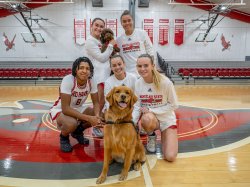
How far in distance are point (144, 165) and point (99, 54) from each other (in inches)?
70.6

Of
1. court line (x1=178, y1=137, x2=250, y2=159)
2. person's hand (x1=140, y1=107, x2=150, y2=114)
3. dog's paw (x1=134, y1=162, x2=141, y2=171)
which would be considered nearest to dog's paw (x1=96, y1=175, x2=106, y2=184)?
dog's paw (x1=134, y1=162, x2=141, y2=171)

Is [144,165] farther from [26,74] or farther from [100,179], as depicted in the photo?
[26,74]

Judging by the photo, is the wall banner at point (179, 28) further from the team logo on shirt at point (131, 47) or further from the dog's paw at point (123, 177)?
the dog's paw at point (123, 177)

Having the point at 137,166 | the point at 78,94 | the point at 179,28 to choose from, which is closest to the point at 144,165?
the point at 137,166

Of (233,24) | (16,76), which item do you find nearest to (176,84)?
(233,24)

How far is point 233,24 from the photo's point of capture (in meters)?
15.0

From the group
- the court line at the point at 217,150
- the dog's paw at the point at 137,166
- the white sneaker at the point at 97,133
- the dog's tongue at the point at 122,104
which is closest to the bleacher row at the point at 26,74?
the white sneaker at the point at 97,133

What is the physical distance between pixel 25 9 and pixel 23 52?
301 centimetres

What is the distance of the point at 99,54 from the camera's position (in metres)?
3.78

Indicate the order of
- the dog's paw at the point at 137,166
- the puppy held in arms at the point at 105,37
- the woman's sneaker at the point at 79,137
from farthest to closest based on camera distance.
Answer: the woman's sneaker at the point at 79,137
the puppy held in arms at the point at 105,37
the dog's paw at the point at 137,166

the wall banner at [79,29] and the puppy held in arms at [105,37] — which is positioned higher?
the wall banner at [79,29]

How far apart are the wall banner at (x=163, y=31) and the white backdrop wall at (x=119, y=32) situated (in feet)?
0.79

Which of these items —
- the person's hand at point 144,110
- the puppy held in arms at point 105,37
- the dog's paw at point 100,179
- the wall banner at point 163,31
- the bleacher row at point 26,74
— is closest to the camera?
the dog's paw at point 100,179

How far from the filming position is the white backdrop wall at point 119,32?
14.5 meters
